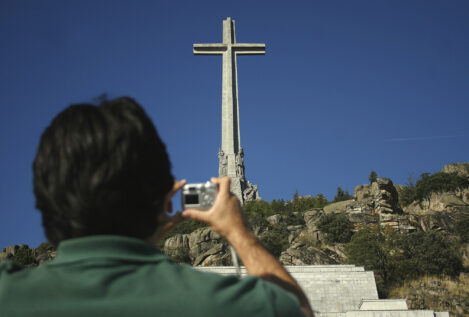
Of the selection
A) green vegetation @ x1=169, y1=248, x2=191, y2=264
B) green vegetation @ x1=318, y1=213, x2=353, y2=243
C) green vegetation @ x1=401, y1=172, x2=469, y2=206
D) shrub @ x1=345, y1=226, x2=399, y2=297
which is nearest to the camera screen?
shrub @ x1=345, y1=226, x2=399, y2=297

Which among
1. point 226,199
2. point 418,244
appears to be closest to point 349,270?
point 418,244

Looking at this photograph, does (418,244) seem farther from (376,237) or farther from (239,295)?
(239,295)

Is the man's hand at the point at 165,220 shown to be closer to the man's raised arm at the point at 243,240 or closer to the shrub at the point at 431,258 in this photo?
the man's raised arm at the point at 243,240

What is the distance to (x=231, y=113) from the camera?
133ft

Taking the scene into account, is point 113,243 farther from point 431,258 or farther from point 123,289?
point 431,258

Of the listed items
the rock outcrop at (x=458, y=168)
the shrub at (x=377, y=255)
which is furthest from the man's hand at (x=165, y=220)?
the rock outcrop at (x=458, y=168)

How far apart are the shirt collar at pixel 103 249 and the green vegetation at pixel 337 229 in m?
29.4

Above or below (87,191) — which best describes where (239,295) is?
below

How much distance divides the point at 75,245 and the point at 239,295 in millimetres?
421

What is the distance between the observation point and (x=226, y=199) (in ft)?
4.77

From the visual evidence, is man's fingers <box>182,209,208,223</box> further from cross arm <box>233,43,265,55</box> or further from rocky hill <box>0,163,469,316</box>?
cross arm <box>233,43,265,55</box>

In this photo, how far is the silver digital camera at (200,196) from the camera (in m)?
1.49

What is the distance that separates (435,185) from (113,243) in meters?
43.0

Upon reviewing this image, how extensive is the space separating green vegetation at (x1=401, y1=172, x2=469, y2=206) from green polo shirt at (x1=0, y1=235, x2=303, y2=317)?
41127mm
